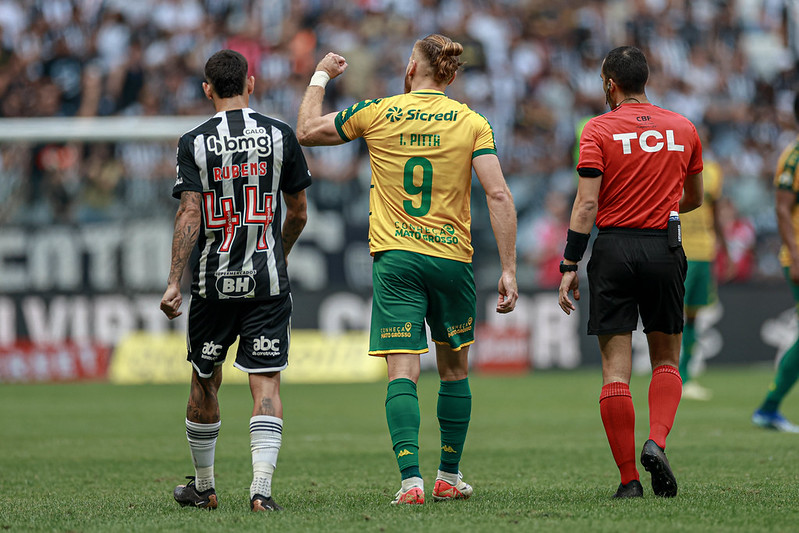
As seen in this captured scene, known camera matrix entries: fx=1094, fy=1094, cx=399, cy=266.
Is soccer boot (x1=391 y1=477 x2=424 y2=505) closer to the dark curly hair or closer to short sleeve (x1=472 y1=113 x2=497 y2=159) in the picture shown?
short sleeve (x1=472 y1=113 x2=497 y2=159)

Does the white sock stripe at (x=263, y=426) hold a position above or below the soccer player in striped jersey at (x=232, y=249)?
below

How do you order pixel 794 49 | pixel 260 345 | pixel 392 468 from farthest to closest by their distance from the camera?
pixel 794 49
pixel 392 468
pixel 260 345

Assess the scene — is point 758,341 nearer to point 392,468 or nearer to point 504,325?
point 504,325

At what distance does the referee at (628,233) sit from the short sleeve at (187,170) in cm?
195

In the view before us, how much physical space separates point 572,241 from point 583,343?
1142 centimetres

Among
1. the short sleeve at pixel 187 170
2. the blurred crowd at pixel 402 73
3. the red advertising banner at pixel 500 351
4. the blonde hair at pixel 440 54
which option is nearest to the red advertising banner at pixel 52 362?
the blurred crowd at pixel 402 73

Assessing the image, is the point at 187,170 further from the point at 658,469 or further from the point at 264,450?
the point at 658,469

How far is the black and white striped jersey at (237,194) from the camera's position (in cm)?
545

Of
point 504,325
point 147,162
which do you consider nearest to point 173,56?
point 147,162

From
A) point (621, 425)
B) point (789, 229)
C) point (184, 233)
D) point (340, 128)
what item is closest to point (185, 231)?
point (184, 233)

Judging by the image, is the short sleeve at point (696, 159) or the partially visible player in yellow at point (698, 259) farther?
the partially visible player in yellow at point (698, 259)

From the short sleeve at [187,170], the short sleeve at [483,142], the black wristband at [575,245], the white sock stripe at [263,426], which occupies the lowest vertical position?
the white sock stripe at [263,426]

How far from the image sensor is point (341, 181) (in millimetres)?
17312

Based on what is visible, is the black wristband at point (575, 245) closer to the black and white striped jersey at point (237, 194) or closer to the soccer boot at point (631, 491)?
the soccer boot at point (631, 491)
